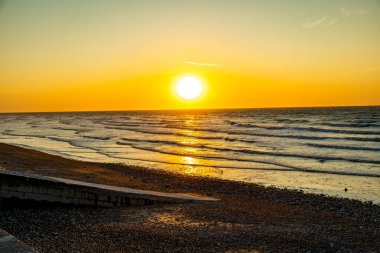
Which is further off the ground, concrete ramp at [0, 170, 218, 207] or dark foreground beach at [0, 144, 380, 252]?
concrete ramp at [0, 170, 218, 207]

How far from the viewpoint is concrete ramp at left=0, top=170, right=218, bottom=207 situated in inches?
352

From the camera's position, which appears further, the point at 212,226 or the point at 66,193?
the point at 66,193

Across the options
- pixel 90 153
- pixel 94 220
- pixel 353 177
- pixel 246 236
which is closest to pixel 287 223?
pixel 246 236

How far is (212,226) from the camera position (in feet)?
27.7

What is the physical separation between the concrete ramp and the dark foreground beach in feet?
0.81

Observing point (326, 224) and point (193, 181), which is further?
point (193, 181)

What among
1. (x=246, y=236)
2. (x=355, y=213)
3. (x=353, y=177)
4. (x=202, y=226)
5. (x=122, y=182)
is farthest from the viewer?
(x=353, y=177)

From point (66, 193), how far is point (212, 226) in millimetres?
3713

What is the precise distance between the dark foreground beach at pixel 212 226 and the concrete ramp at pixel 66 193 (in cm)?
25

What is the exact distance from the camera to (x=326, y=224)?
932 cm

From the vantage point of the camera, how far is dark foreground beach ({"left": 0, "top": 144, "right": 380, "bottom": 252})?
23.5 ft

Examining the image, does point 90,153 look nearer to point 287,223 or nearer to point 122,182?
point 122,182

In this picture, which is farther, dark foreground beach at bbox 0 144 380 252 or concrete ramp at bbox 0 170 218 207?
concrete ramp at bbox 0 170 218 207

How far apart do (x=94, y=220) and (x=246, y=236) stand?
3385 millimetres
